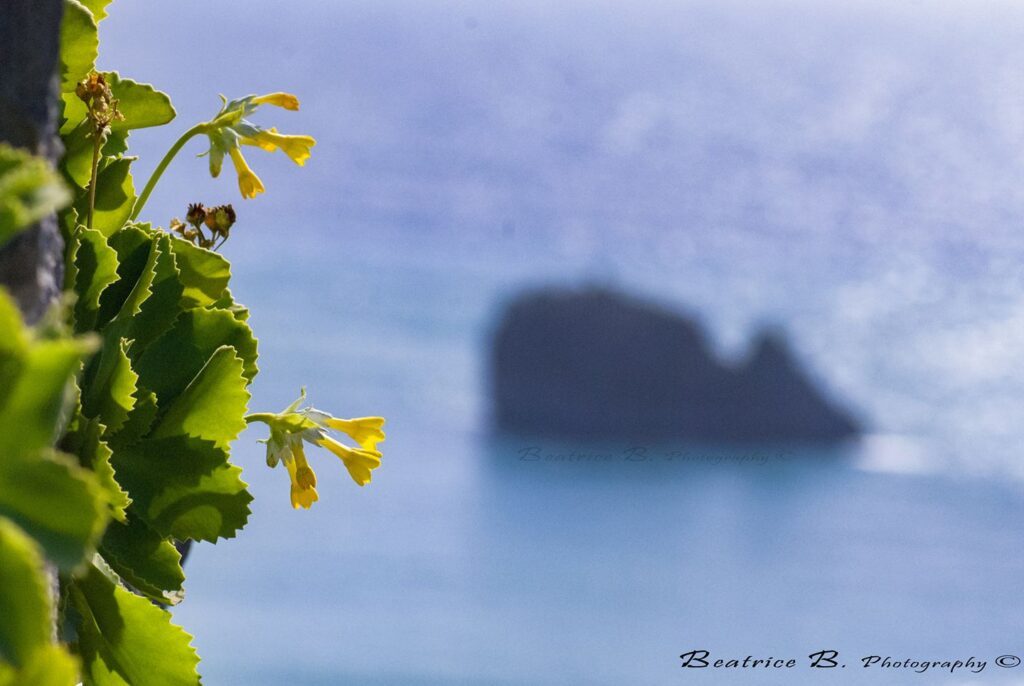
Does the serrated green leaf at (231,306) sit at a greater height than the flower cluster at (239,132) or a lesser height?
lesser

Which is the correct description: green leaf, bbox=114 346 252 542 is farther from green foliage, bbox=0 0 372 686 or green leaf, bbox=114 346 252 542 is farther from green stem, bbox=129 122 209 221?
green stem, bbox=129 122 209 221

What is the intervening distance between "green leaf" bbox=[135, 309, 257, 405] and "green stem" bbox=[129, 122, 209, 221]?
0.11 metres

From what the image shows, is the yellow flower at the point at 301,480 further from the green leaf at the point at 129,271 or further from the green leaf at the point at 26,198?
the green leaf at the point at 26,198

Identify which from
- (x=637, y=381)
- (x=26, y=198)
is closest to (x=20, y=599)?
(x=26, y=198)

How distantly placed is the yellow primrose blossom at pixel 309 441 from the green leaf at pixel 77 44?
29 centimetres

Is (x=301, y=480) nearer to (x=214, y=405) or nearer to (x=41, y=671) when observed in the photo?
(x=214, y=405)

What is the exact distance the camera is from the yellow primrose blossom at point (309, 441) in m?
0.98

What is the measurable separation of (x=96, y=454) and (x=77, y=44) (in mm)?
301

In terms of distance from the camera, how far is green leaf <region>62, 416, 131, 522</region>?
0.79 meters

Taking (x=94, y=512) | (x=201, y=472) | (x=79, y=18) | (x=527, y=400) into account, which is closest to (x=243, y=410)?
(x=201, y=472)

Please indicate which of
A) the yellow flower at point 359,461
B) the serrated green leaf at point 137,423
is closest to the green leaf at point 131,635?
the serrated green leaf at point 137,423

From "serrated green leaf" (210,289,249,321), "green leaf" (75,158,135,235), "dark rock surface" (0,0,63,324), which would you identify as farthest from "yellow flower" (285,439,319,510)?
"dark rock surface" (0,0,63,324)

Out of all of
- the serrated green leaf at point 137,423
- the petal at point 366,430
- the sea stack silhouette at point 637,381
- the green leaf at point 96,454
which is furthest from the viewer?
the sea stack silhouette at point 637,381

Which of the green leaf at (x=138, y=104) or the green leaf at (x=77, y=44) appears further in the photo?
the green leaf at (x=138, y=104)
